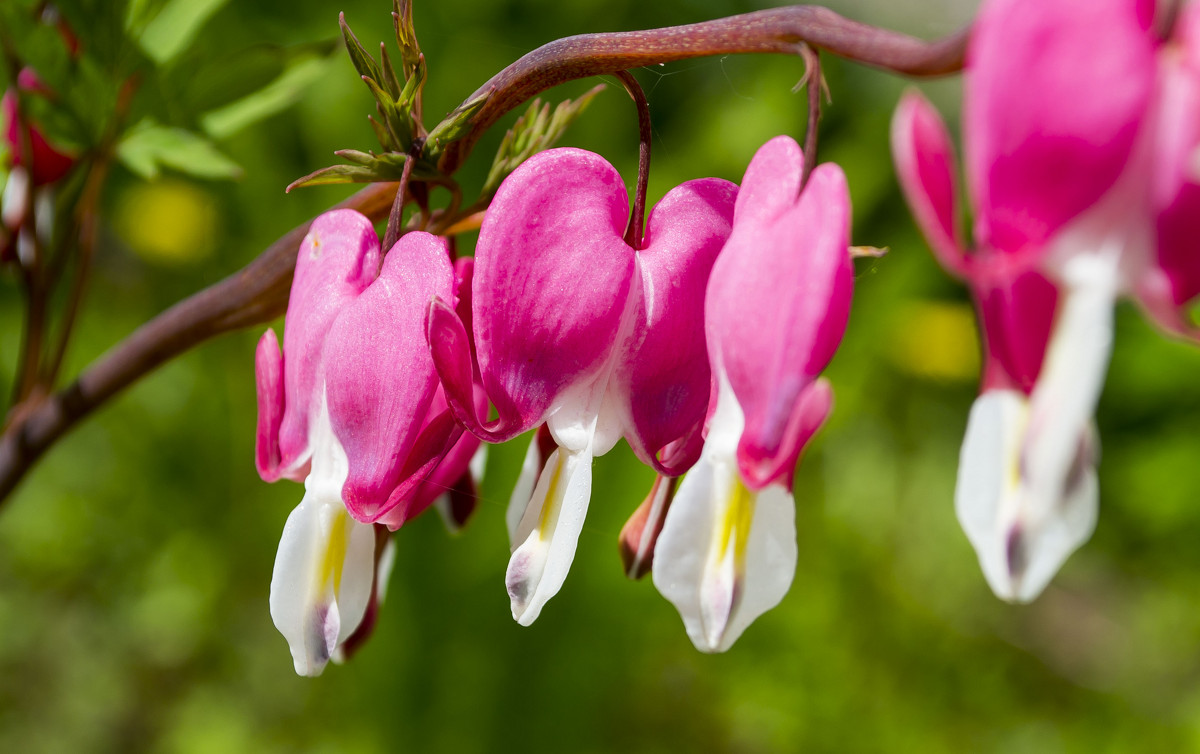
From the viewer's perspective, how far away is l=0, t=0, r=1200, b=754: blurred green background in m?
1.91

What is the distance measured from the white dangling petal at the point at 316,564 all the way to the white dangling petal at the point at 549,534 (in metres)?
0.09

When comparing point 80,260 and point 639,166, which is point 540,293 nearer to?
point 639,166

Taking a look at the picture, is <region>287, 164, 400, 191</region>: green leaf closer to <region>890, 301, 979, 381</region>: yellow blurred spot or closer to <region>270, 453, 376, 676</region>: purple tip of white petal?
<region>270, 453, 376, 676</region>: purple tip of white petal

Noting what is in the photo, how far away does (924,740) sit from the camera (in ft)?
6.43

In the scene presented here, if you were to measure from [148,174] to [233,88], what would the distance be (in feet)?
0.45

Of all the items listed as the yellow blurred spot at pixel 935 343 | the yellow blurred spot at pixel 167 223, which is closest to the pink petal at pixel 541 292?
the yellow blurred spot at pixel 935 343

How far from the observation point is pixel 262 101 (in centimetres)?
89

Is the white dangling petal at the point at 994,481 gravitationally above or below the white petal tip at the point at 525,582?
above

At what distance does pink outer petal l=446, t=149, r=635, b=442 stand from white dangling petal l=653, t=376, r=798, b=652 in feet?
0.29

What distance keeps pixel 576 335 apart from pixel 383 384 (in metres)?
0.10

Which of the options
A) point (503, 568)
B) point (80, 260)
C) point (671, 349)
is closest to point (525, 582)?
point (671, 349)

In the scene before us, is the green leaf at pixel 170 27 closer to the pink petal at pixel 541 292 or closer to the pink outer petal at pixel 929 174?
the pink petal at pixel 541 292

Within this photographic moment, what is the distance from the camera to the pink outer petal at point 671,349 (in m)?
0.50

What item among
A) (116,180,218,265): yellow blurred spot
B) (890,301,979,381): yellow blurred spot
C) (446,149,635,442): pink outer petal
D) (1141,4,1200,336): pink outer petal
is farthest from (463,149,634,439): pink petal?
(116,180,218,265): yellow blurred spot
